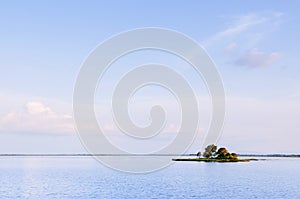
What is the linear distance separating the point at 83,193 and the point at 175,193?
14.3m

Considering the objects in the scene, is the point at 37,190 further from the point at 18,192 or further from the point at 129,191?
the point at 129,191

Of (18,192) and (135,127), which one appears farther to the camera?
(18,192)

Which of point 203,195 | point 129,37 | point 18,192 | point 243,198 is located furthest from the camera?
point 18,192

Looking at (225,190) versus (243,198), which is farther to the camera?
(225,190)

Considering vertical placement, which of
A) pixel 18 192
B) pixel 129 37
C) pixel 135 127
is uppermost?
pixel 129 37

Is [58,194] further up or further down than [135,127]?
further down

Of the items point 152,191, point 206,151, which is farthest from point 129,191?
point 206,151

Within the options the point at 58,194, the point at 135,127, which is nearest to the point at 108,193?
the point at 58,194

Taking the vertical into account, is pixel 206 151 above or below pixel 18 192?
above

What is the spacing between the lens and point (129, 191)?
60750 mm

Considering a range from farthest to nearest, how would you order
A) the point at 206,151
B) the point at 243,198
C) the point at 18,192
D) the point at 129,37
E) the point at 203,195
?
the point at 206,151 → the point at 18,192 → the point at 203,195 → the point at 243,198 → the point at 129,37

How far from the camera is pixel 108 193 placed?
5803 cm

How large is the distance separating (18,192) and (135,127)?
88.9 feet

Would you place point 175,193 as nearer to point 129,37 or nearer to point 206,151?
point 129,37
